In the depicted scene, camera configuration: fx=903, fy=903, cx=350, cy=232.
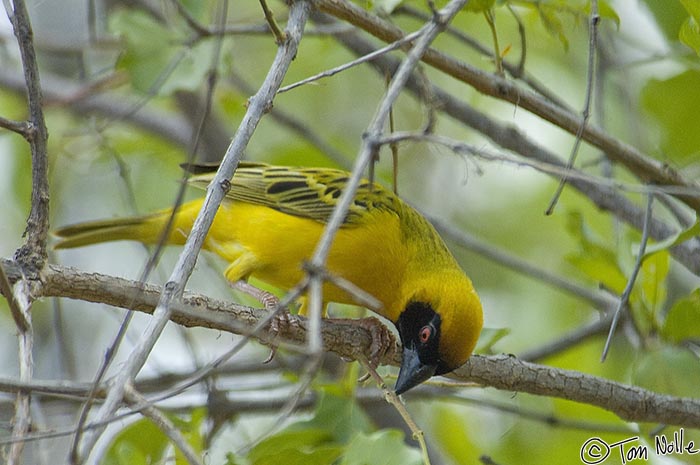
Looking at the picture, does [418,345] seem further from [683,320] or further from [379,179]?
[379,179]

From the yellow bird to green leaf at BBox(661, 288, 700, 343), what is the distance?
2.66 feet

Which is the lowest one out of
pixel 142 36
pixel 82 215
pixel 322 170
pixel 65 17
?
pixel 322 170

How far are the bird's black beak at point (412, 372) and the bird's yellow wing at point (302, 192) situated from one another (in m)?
0.78

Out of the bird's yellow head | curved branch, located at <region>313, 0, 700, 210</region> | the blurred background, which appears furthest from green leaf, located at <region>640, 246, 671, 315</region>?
the bird's yellow head

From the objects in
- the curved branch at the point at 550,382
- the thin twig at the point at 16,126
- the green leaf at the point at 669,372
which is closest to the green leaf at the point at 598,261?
the green leaf at the point at 669,372

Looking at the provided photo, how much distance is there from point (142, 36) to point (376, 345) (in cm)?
192

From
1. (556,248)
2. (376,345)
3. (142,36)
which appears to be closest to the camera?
(376,345)

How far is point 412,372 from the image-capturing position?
149 inches

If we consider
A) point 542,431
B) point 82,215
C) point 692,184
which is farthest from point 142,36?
point 82,215

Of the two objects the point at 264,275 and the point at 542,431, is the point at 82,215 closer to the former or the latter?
the point at 264,275

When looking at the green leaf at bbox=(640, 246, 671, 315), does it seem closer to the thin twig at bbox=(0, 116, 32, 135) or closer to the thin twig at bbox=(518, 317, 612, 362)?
the thin twig at bbox=(518, 317, 612, 362)

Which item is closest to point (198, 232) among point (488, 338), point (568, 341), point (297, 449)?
point (297, 449)

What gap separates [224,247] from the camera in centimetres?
457

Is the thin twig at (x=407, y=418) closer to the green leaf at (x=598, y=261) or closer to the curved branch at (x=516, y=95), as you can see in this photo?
the curved branch at (x=516, y=95)
